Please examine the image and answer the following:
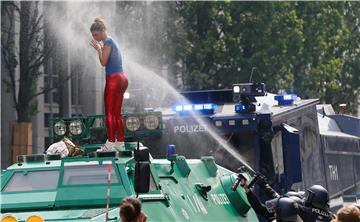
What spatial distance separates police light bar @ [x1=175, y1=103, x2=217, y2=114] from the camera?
16.9m

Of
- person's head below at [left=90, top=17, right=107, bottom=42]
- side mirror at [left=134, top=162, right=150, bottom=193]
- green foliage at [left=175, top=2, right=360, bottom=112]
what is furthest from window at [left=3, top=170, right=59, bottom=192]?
green foliage at [left=175, top=2, right=360, bottom=112]

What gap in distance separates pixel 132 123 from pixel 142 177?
3256mm

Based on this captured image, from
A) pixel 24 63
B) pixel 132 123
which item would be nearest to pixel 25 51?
pixel 24 63

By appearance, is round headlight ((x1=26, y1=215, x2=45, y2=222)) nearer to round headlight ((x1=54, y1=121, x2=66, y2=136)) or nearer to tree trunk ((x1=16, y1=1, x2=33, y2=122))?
round headlight ((x1=54, y1=121, x2=66, y2=136))

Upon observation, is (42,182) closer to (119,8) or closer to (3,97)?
(119,8)

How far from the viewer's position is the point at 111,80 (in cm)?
1265

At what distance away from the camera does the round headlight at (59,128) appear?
47.6ft

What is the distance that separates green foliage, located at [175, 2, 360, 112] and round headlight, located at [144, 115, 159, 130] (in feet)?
84.5

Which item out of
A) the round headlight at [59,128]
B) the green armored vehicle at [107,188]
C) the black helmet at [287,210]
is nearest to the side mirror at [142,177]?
the green armored vehicle at [107,188]

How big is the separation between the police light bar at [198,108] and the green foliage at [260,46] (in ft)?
74.7

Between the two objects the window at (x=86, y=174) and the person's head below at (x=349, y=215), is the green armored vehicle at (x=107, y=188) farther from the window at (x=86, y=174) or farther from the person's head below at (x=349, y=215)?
the person's head below at (x=349, y=215)

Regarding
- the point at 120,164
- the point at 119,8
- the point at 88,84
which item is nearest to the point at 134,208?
the point at 120,164

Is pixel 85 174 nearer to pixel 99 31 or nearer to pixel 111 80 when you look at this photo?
pixel 111 80

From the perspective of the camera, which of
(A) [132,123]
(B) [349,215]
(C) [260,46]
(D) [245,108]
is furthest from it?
(C) [260,46]
